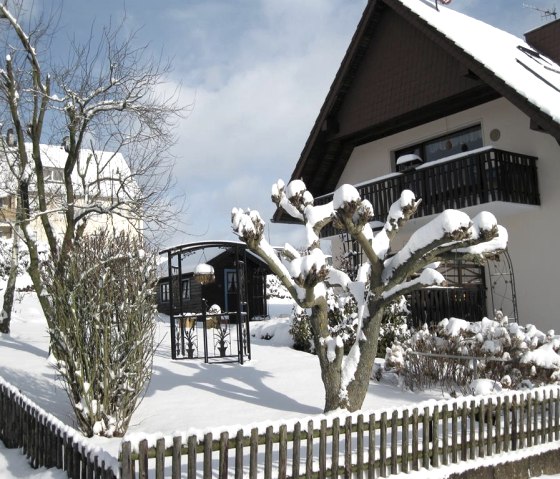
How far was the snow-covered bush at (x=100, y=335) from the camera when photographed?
7.15 meters

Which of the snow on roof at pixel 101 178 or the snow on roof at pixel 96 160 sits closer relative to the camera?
the snow on roof at pixel 101 178

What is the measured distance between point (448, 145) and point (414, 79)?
201 centimetres

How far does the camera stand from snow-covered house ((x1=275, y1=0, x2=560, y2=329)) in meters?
13.4

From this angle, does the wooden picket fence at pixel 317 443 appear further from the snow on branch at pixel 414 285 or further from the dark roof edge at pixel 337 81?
the dark roof edge at pixel 337 81

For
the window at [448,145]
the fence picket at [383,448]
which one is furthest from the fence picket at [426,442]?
the window at [448,145]

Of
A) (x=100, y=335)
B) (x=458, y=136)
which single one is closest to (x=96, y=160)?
(x=100, y=335)

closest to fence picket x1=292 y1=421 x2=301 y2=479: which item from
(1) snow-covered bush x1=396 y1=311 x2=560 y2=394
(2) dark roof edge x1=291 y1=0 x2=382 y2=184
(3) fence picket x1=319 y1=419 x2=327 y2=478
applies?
(3) fence picket x1=319 y1=419 x2=327 y2=478

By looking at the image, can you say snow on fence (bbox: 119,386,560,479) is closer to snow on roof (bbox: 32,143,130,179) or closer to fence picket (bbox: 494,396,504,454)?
fence picket (bbox: 494,396,504,454)

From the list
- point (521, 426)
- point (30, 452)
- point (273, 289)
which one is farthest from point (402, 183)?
point (273, 289)

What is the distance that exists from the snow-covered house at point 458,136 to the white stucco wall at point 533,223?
24 mm

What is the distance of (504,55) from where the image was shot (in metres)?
A: 15.9

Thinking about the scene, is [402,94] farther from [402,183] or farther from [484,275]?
[484,275]

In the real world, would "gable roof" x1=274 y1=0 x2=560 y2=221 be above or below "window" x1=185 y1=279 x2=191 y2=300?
above

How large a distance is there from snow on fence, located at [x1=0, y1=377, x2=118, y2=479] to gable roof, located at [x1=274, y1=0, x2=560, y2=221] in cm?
1051
